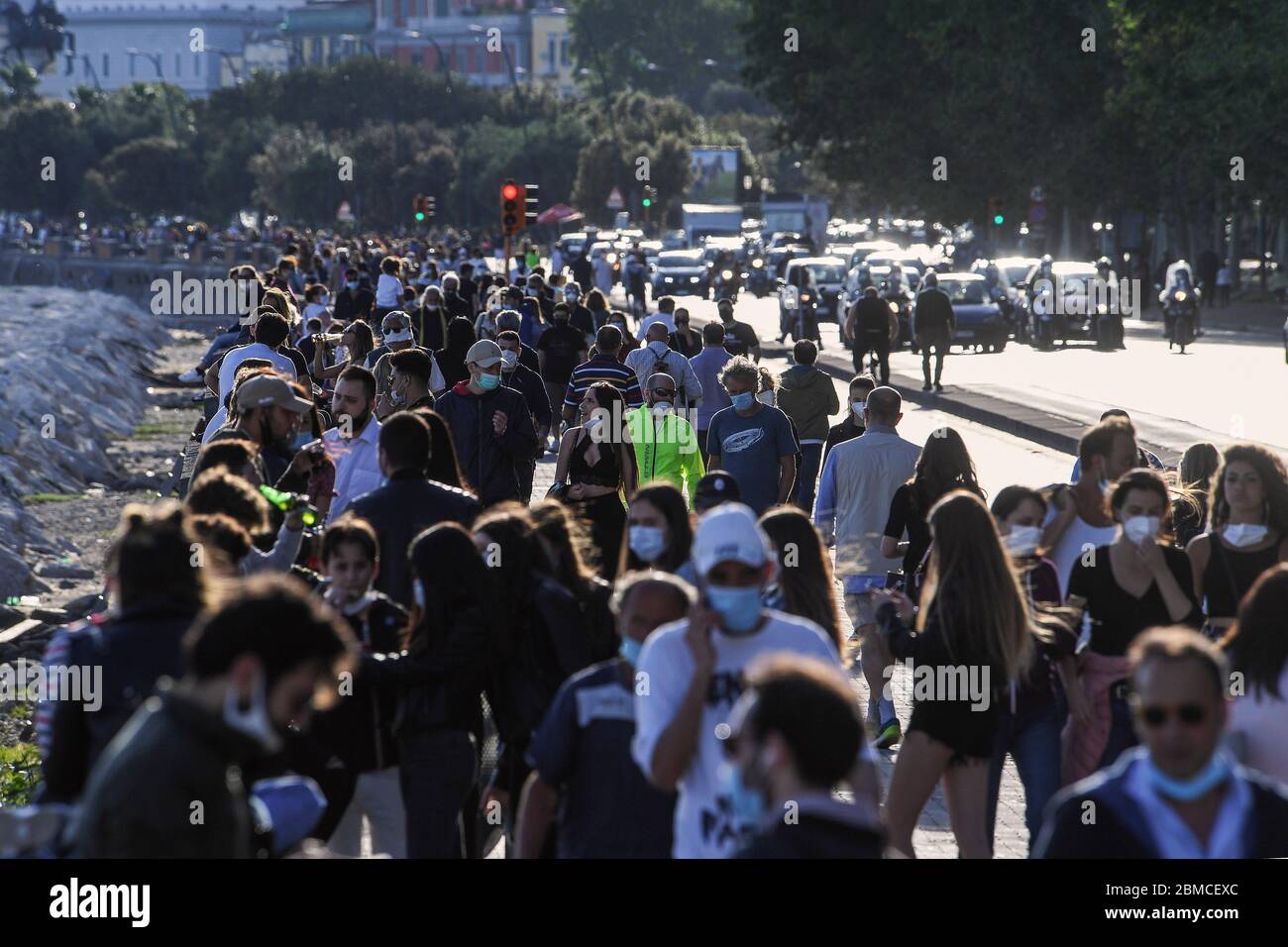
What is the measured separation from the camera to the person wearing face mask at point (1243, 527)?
7691 mm

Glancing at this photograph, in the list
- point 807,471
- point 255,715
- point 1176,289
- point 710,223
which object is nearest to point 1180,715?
point 255,715

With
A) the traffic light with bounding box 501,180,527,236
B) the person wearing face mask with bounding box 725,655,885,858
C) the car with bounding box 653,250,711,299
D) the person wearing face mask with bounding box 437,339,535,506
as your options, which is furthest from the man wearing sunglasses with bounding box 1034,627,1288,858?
the car with bounding box 653,250,711,299

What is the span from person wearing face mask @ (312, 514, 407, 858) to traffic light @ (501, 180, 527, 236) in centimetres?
2260

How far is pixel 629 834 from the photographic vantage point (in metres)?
5.66

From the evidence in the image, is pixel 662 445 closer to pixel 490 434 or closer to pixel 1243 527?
pixel 490 434

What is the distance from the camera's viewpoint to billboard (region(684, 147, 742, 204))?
10344cm

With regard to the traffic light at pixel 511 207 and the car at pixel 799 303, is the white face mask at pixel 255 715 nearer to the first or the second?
the traffic light at pixel 511 207

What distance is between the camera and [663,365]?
16.6m

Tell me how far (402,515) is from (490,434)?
15.2 feet

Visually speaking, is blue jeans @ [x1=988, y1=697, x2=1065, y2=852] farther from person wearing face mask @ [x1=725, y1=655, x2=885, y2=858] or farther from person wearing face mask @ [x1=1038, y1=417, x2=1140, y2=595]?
person wearing face mask @ [x1=725, y1=655, x2=885, y2=858]

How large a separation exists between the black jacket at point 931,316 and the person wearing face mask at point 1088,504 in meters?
21.5
